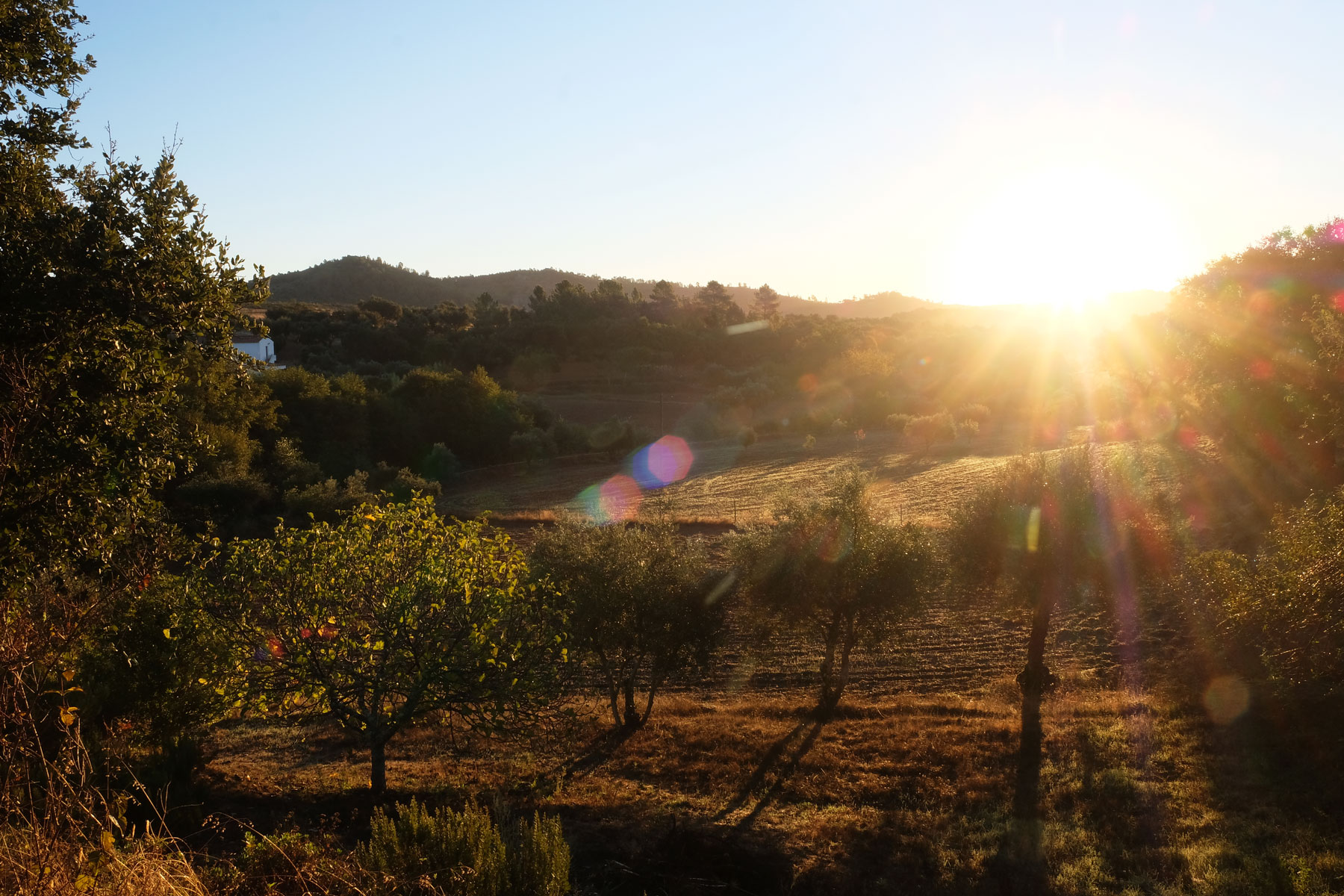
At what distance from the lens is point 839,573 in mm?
22172

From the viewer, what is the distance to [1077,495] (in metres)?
21.6

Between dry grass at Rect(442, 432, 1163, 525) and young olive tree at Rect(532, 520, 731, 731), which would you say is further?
dry grass at Rect(442, 432, 1163, 525)

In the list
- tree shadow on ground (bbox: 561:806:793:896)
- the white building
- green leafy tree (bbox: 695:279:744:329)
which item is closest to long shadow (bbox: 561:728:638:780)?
tree shadow on ground (bbox: 561:806:793:896)

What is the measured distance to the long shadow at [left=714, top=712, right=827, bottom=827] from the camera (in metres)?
14.9

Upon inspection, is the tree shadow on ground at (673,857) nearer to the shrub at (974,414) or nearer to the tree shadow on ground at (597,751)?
the tree shadow on ground at (597,751)

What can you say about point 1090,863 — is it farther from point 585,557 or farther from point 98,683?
point 98,683

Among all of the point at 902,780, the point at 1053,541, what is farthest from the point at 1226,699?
the point at 902,780

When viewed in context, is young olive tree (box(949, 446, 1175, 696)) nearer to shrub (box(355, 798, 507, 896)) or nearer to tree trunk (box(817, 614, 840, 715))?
tree trunk (box(817, 614, 840, 715))

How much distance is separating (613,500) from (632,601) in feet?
95.9

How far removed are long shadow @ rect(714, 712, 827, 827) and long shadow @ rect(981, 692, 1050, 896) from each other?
389 cm

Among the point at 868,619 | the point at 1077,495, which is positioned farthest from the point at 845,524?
the point at 1077,495

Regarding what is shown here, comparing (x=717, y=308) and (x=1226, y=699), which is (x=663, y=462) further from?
(x=717, y=308)

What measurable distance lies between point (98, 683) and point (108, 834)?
49.1 feet

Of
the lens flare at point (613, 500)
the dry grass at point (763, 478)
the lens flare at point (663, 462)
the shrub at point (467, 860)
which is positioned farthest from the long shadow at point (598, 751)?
the lens flare at point (663, 462)
